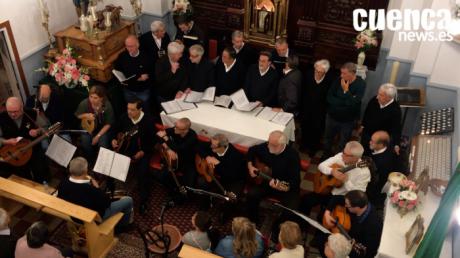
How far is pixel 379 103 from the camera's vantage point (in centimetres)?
663

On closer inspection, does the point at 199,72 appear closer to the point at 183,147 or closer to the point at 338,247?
the point at 183,147

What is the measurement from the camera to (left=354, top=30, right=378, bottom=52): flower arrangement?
24.8 ft

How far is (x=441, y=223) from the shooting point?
4.06 m

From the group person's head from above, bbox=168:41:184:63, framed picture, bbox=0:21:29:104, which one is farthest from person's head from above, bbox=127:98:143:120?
framed picture, bbox=0:21:29:104

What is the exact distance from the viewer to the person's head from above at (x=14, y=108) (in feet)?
21.2

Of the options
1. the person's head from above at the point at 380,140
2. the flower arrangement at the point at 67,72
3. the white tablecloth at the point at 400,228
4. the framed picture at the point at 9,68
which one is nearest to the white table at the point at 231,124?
the person's head from above at the point at 380,140

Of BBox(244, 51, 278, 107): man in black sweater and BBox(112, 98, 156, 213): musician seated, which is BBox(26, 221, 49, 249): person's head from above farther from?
BBox(244, 51, 278, 107): man in black sweater

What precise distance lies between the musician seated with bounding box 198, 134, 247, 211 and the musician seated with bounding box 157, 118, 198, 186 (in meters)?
0.19

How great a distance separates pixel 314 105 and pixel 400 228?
3034mm

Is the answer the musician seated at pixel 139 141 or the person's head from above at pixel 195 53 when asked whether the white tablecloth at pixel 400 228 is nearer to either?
the musician seated at pixel 139 141

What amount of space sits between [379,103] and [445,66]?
1.30 meters

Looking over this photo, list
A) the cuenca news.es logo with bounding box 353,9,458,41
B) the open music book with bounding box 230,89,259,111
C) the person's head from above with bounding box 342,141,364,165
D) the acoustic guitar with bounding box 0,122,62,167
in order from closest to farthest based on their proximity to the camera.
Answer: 1. the person's head from above with bounding box 342,141,364,165
2. the acoustic guitar with bounding box 0,122,62,167
3. the cuenca news.es logo with bounding box 353,9,458,41
4. the open music book with bounding box 230,89,259,111

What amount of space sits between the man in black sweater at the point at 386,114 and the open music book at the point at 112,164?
3.58 metres

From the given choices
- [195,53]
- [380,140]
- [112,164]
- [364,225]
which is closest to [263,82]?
[195,53]
